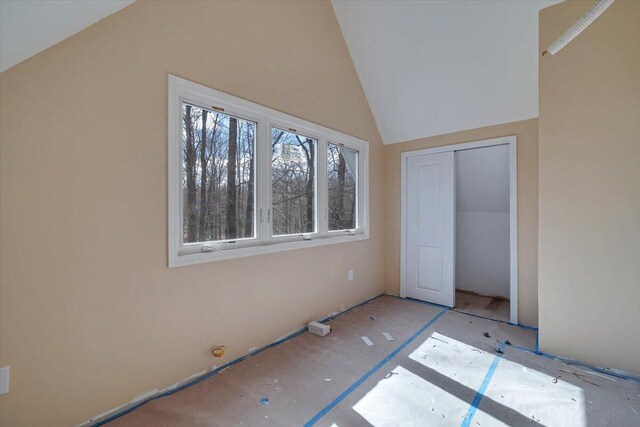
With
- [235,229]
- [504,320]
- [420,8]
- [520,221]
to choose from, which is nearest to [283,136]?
[235,229]

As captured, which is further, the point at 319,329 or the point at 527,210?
the point at 527,210

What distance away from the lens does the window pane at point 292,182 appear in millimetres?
2705

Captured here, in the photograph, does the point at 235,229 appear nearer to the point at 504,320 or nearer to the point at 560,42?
the point at 560,42

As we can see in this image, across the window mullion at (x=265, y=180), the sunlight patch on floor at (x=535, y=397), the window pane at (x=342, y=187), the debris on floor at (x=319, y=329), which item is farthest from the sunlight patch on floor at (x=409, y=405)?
the window pane at (x=342, y=187)

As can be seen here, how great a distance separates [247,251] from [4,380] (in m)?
1.43

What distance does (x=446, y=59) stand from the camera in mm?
3010

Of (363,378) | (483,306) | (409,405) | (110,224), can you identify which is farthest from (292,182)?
(483,306)

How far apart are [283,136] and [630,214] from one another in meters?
2.82

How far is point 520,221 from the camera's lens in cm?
311

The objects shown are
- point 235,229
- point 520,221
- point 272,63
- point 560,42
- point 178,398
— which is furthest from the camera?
point 520,221

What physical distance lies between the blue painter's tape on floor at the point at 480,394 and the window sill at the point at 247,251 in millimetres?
1763

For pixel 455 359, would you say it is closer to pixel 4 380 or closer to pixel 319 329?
pixel 319 329

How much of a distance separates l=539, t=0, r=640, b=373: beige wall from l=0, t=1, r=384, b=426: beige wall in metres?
2.41

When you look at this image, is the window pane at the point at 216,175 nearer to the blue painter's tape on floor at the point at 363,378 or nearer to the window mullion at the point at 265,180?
the window mullion at the point at 265,180
